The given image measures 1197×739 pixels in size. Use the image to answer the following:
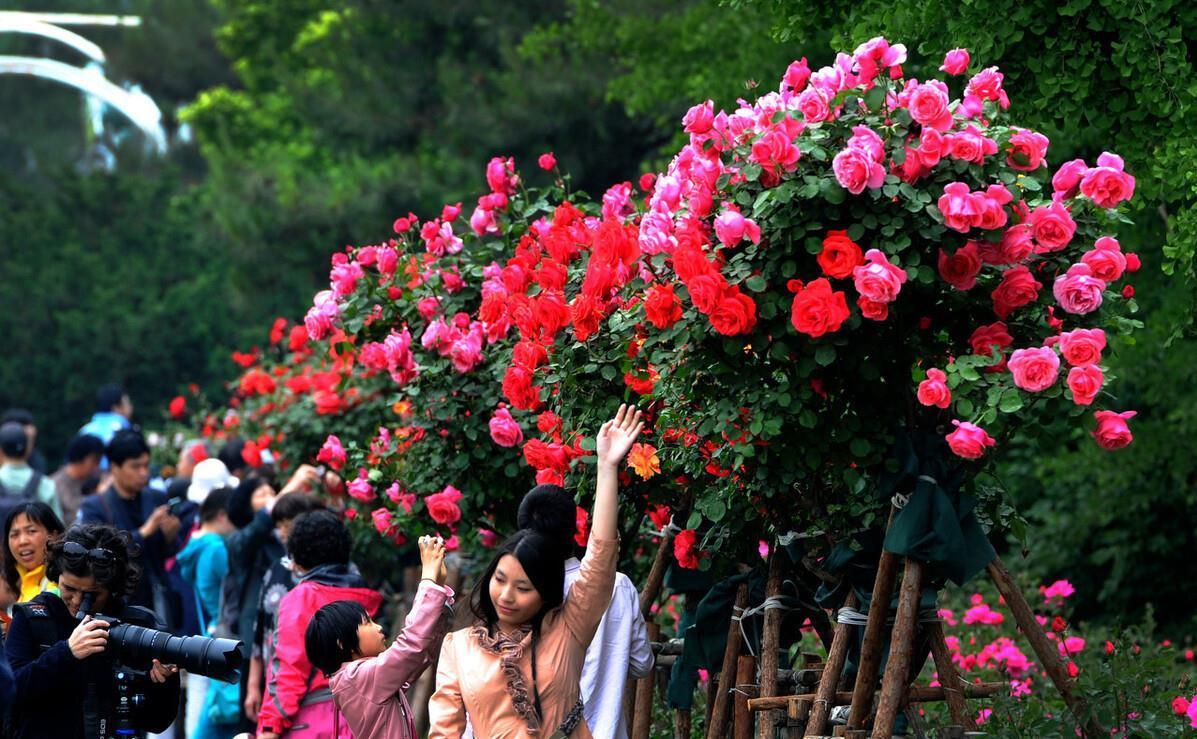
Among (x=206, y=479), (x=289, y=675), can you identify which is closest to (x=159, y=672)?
(x=289, y=675)

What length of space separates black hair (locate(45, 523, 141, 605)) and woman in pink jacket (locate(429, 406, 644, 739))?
4.27 feet

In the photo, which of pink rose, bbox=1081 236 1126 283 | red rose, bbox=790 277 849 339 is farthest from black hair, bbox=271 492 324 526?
pink rose, bbox=1081 236 1126 283

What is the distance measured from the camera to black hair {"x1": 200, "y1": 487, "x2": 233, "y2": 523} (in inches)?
352

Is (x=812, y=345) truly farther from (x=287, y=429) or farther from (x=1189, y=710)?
(x=287, y=429)

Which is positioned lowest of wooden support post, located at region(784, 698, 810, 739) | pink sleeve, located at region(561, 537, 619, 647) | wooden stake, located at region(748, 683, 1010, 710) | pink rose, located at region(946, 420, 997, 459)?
wooden support post, located at region(784, 698, 810, 739)

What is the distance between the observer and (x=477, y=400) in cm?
671

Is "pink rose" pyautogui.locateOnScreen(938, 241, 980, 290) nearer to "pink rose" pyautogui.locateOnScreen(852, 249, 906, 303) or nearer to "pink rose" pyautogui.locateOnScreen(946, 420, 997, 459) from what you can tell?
"pink rose" pyautogui.locateOnScreen(852, 249, 906, 303)

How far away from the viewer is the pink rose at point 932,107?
14.5 feet

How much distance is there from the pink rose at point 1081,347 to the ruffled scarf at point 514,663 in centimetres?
173

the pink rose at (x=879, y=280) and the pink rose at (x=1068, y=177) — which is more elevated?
the pink rose at (x=1068, y=177)

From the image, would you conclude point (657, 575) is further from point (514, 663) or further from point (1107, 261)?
point (1107, 261)

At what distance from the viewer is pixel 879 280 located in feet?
14.1

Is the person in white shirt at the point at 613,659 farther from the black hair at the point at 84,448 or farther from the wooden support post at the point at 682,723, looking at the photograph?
the black hair at the point at 84,448

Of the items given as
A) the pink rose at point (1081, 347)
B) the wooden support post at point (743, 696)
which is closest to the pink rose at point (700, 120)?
the pink rose at point (1081, 347)
